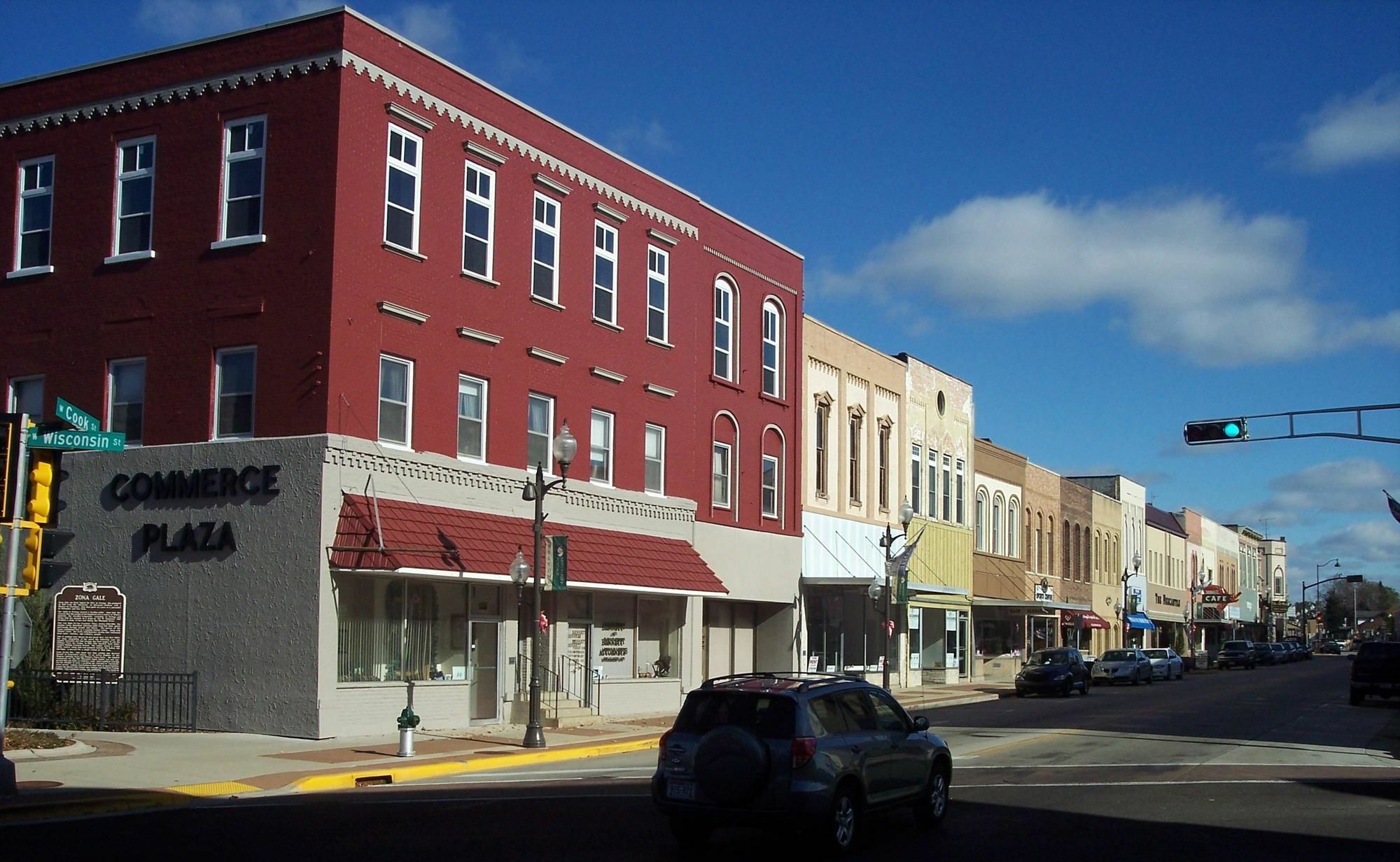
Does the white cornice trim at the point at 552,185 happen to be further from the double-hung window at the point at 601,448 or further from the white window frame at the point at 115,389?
the white window frame at the point at 115,389

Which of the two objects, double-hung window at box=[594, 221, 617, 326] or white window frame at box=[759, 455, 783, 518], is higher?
double-hung window at box=[594, 221, 617, 326]

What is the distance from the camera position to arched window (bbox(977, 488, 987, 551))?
5512 cm

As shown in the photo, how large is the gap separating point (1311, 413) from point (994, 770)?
11.1 metres

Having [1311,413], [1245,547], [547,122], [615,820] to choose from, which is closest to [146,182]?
[547,122]

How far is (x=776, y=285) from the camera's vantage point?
39.2 metres

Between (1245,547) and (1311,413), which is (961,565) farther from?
(1245,547)

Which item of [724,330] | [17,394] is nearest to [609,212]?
[724,330]

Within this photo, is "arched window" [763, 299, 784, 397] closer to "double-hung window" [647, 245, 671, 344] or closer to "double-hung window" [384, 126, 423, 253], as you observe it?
"double-hung window" [647, 245, 671, 344]

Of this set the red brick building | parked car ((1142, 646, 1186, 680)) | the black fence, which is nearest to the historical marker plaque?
the black fence

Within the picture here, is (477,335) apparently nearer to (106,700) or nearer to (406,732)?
(406,732)

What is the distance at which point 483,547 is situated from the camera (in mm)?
25906

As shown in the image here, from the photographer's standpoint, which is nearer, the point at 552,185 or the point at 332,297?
the point at 332,297

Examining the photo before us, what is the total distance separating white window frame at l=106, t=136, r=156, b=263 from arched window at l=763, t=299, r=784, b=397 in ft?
57.7

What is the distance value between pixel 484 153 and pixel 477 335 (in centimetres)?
370
